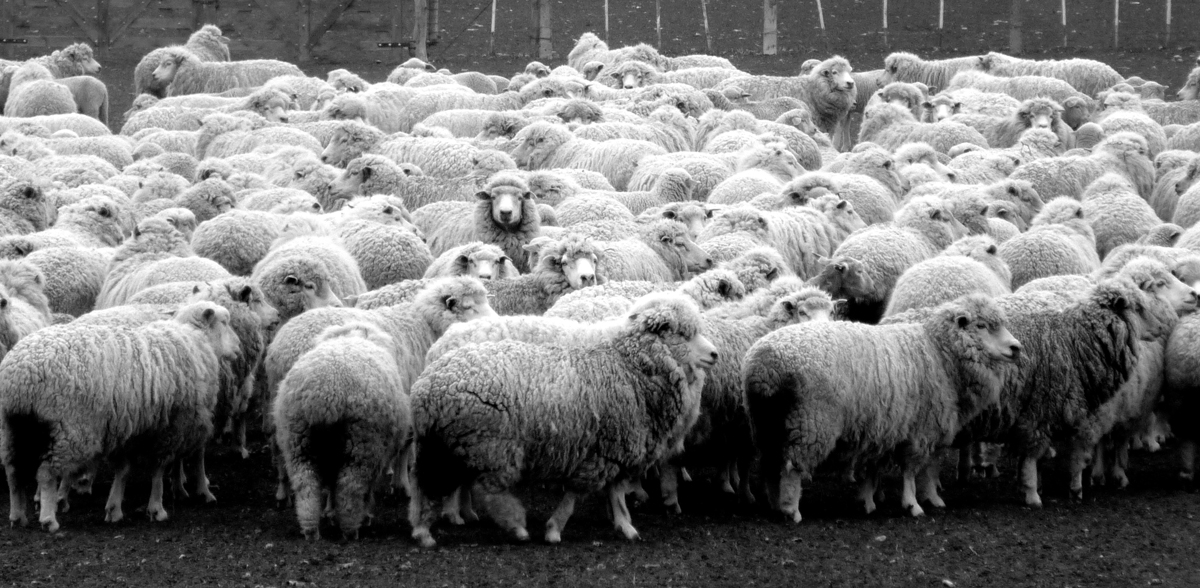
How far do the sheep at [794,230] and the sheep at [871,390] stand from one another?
2.90 meters

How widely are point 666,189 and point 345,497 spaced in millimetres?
6235

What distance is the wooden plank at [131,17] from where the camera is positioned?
28.7 metres

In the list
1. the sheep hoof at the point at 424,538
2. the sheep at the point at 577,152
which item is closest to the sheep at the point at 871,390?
the sheep hoof at the point at 424,538

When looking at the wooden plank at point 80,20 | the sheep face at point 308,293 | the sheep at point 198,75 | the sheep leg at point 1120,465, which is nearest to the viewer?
the sheep leg at point 1120,465

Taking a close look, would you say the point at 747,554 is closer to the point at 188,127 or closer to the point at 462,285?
the point at 462,285

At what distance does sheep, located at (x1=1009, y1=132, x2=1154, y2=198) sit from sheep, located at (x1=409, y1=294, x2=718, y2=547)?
6.91 m

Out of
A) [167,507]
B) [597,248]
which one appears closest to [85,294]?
[167,507]

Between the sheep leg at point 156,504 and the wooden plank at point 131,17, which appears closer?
the sheep leg at point 156,504

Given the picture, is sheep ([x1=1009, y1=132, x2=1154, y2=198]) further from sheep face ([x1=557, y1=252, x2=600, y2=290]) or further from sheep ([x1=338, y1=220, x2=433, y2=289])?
sheep ([x1=338, y1=220, x2=433, y2=289])

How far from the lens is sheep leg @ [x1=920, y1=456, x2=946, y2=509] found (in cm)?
841

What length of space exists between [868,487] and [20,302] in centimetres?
527

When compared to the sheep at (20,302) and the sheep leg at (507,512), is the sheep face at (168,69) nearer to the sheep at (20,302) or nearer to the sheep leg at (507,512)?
the sheep at (20,302)

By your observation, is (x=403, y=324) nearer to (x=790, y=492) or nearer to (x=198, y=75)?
(x=790, y=492)

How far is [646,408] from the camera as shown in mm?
7777
